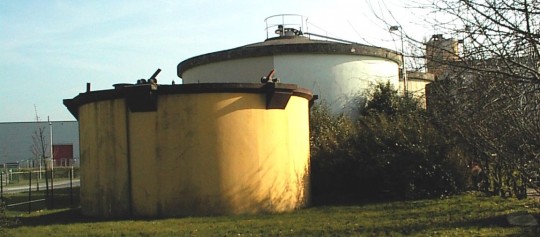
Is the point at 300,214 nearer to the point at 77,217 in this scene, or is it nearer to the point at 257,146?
the point at 257,146

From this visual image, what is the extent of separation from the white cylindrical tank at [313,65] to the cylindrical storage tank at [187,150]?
9163mm

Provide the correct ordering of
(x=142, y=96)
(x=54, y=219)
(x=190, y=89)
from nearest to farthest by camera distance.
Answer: (x=142, y=96) < (x=190, y=89) < (x=54, y=219)

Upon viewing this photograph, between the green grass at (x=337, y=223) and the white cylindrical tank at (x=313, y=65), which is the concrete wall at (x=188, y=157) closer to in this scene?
the green grass at (x=337, y=223)

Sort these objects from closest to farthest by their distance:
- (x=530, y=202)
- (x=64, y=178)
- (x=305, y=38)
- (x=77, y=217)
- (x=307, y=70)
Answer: (x=530, y=202), (x=77, y=217), (x=307, y=70), (x=305, y=38), (x=64, y=178)

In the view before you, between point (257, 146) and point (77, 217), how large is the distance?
498 cm

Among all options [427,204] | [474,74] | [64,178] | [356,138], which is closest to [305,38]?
[356,138]

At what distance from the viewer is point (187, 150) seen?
1455 centimetres

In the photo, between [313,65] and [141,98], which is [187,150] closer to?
[141,98]

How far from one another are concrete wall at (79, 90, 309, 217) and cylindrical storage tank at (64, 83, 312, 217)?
0.02 metres

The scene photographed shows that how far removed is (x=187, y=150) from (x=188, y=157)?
16 centimetres

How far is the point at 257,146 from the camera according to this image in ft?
49.8

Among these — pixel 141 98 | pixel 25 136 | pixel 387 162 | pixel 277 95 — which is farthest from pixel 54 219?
pixel 25 136

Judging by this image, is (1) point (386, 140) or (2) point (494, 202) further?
(1) point (386, 140)

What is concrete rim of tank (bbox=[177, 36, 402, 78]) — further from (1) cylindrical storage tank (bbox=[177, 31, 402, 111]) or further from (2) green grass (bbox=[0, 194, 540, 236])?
(2) green grass (bbox=[0, 194, 540, 236])
